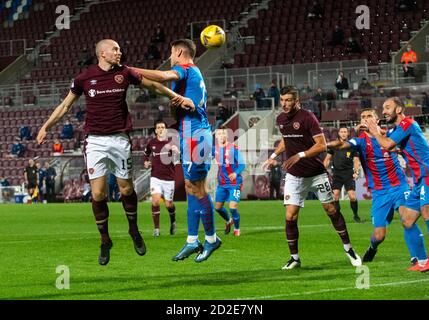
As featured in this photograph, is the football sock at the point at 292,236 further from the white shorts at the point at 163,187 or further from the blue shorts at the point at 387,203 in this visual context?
the white shorts at the point at 163,187

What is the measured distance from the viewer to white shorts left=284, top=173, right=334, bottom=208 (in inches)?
512

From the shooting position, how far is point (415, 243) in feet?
40.5

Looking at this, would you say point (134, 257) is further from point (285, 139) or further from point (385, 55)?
point (385, 55)

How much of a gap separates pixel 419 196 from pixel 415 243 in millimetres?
692

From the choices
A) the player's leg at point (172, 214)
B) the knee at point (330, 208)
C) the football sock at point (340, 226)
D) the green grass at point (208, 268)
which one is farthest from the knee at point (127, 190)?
the player's leg at point (172, 214)

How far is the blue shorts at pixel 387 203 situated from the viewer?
13.3m

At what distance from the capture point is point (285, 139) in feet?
43.1

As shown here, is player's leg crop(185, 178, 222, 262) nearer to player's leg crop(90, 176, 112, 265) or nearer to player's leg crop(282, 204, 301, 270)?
player's leg crop(90, 176, 112, 265)

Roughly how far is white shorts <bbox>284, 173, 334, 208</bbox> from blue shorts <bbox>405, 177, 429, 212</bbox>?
1215 millimetres

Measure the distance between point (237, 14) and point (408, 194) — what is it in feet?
118

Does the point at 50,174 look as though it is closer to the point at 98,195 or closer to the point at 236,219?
the point at 236,219

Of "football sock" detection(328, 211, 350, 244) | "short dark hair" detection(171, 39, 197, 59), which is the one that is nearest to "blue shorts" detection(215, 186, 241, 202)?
"football sock" detection(328, 211, 350, 244)
